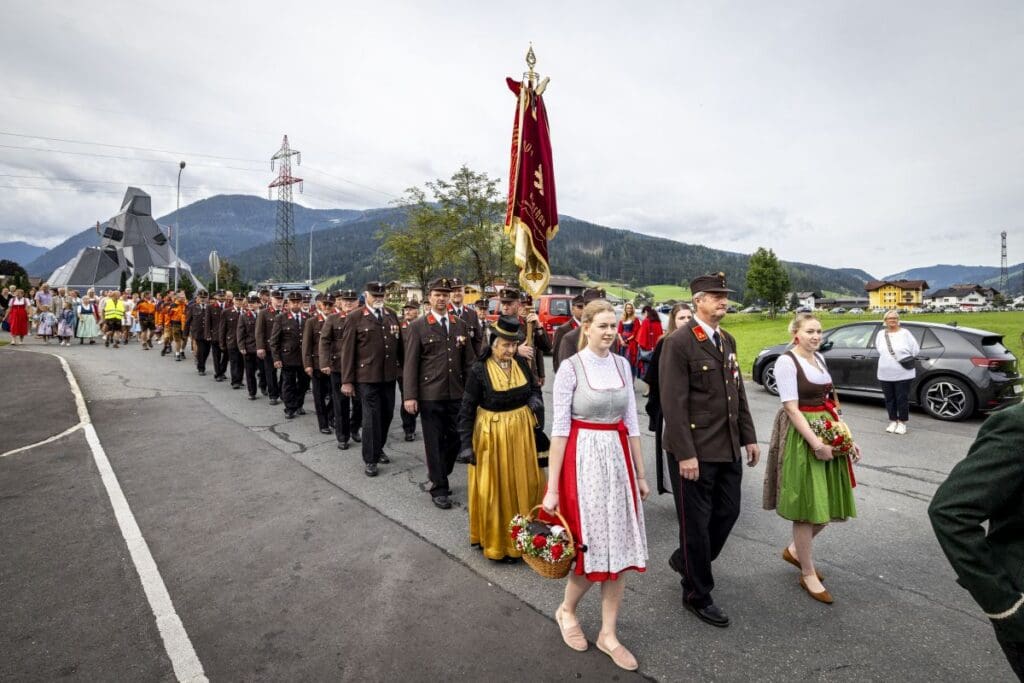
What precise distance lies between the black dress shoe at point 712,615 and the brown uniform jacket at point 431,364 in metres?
2.92

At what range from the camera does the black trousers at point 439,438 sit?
499 centimetres

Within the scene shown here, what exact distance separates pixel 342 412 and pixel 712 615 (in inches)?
209

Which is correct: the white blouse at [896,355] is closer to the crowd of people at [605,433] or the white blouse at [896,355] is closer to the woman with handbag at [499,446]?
the crowd of people at [605,433]

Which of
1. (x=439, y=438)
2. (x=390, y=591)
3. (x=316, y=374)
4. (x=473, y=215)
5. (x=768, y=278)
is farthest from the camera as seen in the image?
(x=768, y=278)

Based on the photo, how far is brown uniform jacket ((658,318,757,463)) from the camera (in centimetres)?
320

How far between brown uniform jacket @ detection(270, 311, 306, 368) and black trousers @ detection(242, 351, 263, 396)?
5.21ft

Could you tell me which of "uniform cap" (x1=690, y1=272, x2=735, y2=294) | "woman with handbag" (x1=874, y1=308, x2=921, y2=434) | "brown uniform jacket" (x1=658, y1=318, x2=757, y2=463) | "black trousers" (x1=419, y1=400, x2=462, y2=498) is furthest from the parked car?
"black trousers" (x1=419, y1=400, x2=462, y2=498)

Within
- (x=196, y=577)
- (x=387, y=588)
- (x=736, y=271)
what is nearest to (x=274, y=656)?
(x=387, y=588)

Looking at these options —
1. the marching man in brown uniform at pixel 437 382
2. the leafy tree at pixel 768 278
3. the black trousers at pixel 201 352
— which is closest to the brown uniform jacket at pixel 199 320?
the black trousers at pixel 201 352

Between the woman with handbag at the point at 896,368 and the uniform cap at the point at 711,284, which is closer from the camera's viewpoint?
the uniform cap at the point at 711,284

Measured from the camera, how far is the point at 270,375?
9.91 metres

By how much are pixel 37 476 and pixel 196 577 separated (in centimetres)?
352

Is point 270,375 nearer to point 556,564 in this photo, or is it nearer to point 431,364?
point 431,364

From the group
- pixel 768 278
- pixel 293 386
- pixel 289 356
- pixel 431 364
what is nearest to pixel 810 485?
pixel 431 364
